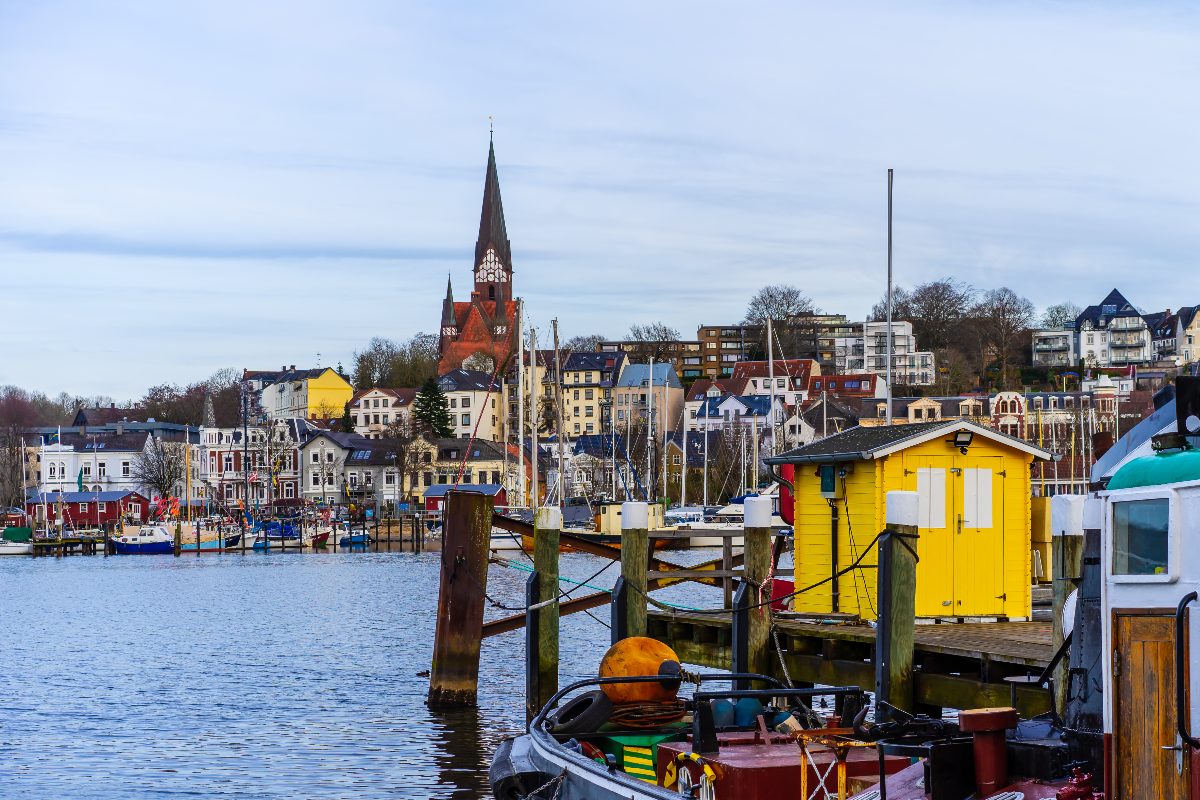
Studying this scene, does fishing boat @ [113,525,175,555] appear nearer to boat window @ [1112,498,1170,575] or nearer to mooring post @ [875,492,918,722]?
mooring post @ [875,492,918,722]

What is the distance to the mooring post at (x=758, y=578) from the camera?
796 inches

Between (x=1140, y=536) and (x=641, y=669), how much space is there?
8.22 meters

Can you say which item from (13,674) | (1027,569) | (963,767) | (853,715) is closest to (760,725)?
(853,715)

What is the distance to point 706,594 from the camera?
60812 mm

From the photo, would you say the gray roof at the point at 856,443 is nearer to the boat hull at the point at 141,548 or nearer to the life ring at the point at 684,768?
the life ring at the point at 684,768

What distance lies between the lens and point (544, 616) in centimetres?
2475

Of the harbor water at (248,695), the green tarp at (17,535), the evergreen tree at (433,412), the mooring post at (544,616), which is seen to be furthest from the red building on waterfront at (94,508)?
the mooring post at (544,616)

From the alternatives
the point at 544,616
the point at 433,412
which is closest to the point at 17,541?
the point at 433,412

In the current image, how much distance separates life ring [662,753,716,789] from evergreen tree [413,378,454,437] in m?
166

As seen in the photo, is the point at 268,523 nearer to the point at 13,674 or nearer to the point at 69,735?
the point at 13,674

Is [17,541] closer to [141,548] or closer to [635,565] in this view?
[141,548]

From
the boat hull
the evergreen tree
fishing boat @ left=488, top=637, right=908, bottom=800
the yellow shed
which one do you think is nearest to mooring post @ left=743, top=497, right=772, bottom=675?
fishing boat @ left=488, top=637, right=908, bottom=800

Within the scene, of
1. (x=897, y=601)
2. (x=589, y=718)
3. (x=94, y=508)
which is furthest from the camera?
(x=94, y=508)

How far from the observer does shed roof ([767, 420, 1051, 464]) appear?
68.4ft
